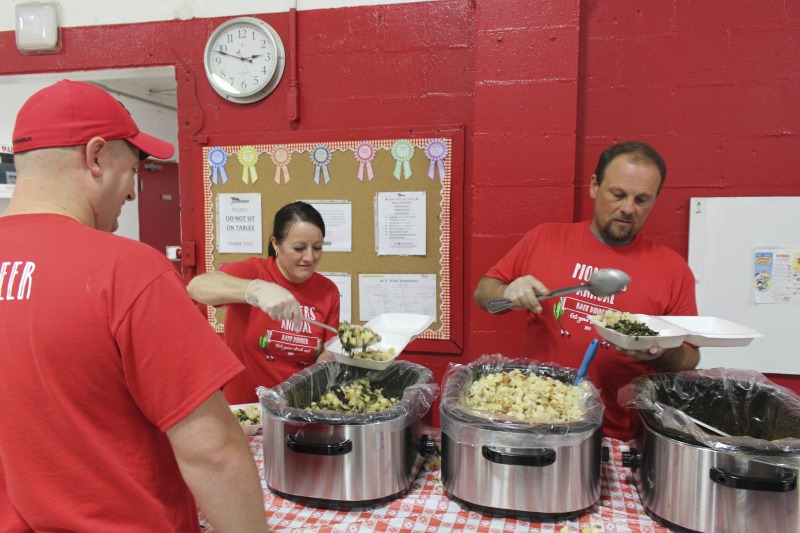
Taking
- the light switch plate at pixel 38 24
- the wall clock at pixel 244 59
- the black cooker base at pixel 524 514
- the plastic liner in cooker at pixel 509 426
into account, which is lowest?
the black cooker base at pixel 524 514

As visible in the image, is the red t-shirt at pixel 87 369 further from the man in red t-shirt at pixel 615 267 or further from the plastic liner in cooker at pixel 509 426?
the man in red t-shirt at pixel 615 267

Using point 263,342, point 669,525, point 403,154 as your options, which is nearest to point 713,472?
point 669,525

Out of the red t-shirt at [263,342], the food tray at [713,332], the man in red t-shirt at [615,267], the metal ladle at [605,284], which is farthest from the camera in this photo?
the red t-shirt at [263,342]

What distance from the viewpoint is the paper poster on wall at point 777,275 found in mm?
2521

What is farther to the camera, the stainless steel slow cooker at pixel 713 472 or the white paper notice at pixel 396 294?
the white paper notice at pixel 396 294

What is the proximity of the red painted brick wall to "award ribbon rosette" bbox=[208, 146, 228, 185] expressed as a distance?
93cm

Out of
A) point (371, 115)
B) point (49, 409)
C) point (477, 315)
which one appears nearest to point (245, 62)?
point (371, 115)

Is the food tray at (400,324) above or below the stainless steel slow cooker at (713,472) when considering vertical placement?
above

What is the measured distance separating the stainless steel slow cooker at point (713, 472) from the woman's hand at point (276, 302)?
3.23 feet

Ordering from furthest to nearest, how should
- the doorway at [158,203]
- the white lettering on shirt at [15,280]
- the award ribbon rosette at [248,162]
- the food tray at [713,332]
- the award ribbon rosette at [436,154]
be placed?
the doorway at [158,203]
the award ribbon rosette at [248,162]
the award ribbon rosette at [436,154]
the food tray at [713,332]
the white lettering on shirt at [15,280]

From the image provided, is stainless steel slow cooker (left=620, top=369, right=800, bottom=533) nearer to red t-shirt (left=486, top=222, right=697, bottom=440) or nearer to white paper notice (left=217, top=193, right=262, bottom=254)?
red t-shirt (left=486, top=222, right=697, bottom=440)

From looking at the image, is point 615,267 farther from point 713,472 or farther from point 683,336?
point 713,472

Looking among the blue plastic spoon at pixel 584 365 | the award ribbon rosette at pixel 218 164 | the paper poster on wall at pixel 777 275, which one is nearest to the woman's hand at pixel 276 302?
the blue plastic spoon at pixel 584 365

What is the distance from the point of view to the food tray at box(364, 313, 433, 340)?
1.79 m
